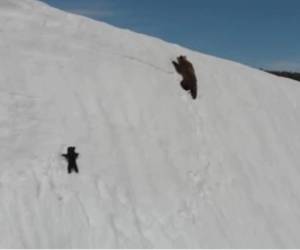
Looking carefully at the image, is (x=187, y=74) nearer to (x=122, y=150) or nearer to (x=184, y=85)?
(x=184, y=85)

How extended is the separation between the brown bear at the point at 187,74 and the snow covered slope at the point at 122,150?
5.0 inches

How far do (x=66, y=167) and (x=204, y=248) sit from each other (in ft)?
6.03

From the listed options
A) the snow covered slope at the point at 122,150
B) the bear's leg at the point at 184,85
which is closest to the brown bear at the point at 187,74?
the bear's leg at the point at 184,85

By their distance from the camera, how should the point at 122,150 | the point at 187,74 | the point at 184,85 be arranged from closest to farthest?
1. the point at 122,150
2. the point at 184,85
3. the point at 187,74

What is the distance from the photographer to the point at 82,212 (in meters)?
6.57

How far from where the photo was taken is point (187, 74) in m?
9.80

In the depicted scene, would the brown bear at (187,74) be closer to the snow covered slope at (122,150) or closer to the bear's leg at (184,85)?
the bear's leg at (184,85)

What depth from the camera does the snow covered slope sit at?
6.47 meters

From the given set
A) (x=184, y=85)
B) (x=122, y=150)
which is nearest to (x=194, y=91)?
(x=184, y=85)

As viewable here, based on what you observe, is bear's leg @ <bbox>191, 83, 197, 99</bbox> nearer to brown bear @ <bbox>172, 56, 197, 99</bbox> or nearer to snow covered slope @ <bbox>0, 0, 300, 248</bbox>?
brown bear @ <bbox>172, 56, 197, 99</bbox>

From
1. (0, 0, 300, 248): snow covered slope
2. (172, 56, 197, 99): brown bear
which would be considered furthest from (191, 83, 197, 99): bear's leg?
(0, 0, 300, 248): snow covered slope

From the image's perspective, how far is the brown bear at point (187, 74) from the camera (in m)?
9.59

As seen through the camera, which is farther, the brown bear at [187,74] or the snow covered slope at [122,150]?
the brown bear at [187,74]

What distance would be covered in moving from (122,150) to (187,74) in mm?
2492
